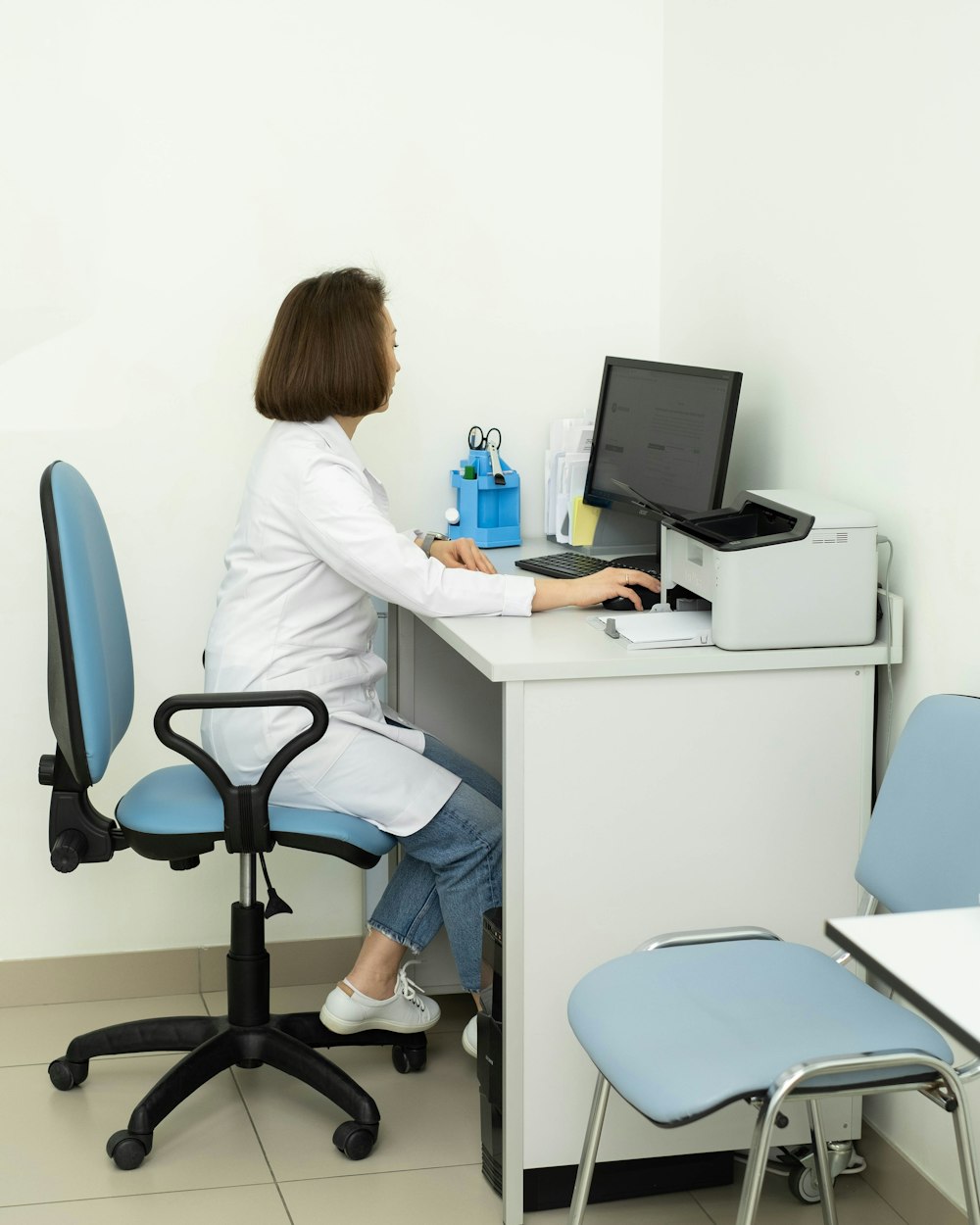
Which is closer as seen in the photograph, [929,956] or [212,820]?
[929,956]

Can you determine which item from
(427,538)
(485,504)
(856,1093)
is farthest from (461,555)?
(856,1093)

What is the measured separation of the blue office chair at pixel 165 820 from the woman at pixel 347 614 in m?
0.08

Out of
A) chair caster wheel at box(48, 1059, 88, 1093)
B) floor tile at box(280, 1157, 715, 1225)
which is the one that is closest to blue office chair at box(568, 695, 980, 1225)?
floor tile at box(280, 1157, 715, 1225)

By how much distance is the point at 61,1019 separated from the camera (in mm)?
2934

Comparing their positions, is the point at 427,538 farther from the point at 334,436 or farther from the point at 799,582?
the point at 799,582

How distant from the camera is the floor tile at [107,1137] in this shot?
7.45 ft

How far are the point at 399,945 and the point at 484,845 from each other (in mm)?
284

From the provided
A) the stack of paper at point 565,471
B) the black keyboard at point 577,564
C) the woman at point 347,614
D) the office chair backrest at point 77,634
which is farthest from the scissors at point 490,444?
the office chair backrest at point 77,634

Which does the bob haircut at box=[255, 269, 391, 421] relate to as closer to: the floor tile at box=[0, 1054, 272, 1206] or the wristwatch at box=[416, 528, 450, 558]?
the wristwatch at box=[416, 528, 450, 558]

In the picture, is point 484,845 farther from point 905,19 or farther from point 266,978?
point 905,19

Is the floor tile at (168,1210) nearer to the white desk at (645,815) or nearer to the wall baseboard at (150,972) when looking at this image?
the white desk at (645,815)

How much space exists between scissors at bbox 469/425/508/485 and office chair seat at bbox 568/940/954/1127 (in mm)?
1387

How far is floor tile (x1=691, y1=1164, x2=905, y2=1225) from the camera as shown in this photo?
2.17 m

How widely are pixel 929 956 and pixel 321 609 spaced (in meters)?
1.40
